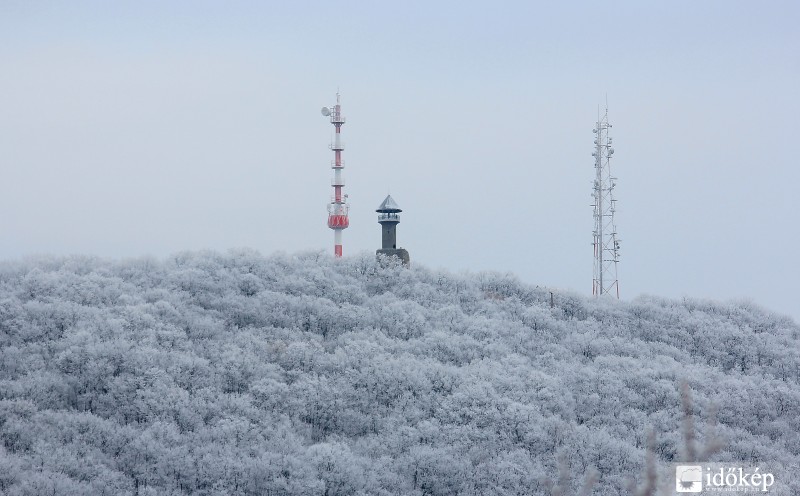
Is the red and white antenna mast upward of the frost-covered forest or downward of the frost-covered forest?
upward

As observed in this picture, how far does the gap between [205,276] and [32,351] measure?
10.8 metres

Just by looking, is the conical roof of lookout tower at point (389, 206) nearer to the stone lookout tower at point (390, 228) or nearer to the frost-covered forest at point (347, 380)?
the stone lookout tower at point (390, 228)

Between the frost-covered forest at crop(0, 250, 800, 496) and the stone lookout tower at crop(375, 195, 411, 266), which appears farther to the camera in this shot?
the stone lookout tower at crop(375, 195, 411, 266)

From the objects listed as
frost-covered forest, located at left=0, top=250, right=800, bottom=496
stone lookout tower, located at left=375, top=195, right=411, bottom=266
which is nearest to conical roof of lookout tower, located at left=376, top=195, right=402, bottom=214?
stone lookout tower, located at left=375, top=195, right=411, bottom=266

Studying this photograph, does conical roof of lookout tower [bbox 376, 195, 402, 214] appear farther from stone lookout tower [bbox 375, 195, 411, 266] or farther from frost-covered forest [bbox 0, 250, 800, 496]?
frost-covered forest [bbox 0, 250, 800, 496]

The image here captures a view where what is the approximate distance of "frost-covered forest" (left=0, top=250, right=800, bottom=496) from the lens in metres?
27.4

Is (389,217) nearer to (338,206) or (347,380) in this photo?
(338,206)

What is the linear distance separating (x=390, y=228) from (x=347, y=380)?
53.4ft

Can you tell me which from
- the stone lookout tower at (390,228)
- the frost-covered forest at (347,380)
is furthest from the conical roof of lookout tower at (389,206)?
the frost-covered forest at (347,380)

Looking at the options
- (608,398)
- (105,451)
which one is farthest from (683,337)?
(105,451)

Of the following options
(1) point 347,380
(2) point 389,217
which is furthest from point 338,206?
(1) point 347,380

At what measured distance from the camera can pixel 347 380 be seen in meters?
33.1

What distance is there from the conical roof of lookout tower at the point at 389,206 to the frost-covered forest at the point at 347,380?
343 centimetres

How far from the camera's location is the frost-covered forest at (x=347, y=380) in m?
27.4
